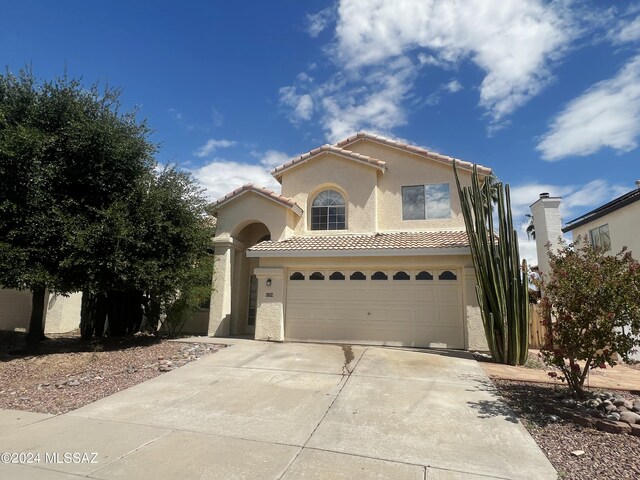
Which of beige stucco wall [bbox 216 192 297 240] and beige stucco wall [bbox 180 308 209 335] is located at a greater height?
beige stucco wall [bbox 216 192 297 240]

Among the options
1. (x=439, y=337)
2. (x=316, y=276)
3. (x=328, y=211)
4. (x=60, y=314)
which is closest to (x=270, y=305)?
(x=316, y=276)

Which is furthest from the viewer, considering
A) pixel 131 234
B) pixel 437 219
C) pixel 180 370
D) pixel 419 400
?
pixel 437 219

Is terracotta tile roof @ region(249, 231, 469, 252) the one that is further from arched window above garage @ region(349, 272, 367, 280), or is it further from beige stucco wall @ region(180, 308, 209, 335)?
beige stucco wall @ region(180, 308, 209, 335)

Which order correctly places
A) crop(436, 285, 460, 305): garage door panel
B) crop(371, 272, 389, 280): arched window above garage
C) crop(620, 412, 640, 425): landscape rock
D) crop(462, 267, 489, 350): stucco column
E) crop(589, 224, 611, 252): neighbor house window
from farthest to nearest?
1. crop(589, 224, 611, 252): neighbor house window
2. crop(371, 272, 389, 280): arched window above garage
3. crop(436, 285, 460, 305): garage door panel
4. crop(462, 267, 489, 350): stucco column
5. crop(620, 412, 640, 425): landscape rock

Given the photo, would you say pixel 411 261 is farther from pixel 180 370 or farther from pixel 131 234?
pixel 131 234

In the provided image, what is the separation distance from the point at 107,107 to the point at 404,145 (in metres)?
10.1

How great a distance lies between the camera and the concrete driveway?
418 cm

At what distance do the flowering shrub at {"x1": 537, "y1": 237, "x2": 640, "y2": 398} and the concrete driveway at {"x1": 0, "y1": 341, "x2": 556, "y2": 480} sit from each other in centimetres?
142

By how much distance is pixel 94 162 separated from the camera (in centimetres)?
1013

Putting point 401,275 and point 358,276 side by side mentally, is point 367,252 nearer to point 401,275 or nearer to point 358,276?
point 358,276

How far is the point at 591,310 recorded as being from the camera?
18.9 feet

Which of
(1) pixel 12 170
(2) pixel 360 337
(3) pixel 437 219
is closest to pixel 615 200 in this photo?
(3) pixel 437 219

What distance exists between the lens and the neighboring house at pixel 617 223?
56.1ft

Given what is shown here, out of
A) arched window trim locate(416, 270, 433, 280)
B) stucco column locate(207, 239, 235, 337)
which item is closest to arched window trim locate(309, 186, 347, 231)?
stucco column locate(207, 239, 235, 337)
